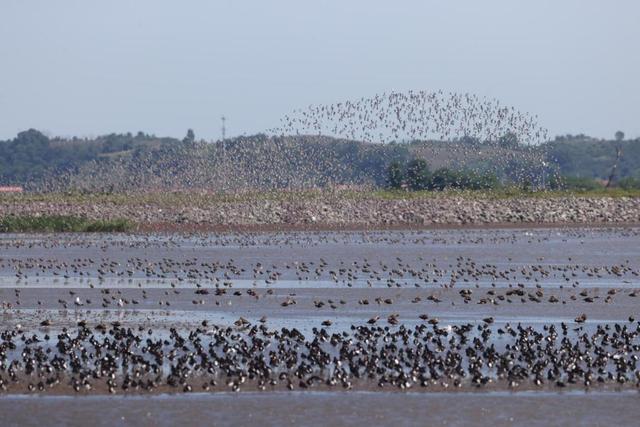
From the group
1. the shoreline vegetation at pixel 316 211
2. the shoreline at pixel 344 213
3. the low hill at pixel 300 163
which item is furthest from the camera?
the low hill at pixel 300 163

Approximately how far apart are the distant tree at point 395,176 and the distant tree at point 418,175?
58cm

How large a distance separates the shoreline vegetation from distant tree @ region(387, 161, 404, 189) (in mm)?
8035

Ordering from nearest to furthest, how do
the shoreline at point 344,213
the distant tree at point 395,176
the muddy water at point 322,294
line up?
the muddy water at point 322,294 < the shoreline at point 344,213 < the distant tree at point 395,176

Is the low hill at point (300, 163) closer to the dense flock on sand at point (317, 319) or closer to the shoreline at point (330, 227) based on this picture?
the shoreline at point (330, 227)

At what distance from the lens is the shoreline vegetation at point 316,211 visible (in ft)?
201

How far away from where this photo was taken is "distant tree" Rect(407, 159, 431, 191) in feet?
264

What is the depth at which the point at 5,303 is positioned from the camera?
2569 centimetres

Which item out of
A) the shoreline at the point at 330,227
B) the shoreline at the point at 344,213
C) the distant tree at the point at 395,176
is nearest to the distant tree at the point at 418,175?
the distant tree at the point at 395,176

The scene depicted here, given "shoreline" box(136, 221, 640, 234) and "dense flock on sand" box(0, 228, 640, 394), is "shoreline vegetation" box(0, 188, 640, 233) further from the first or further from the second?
"dense flock on sand" box(0, 228, 640, 394)

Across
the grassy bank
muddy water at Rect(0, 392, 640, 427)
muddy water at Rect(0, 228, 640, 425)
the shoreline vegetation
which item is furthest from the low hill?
muddy water at Rect(0, 392, 640, 427)

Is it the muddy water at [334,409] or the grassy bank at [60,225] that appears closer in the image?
the muddy water at [334,409]

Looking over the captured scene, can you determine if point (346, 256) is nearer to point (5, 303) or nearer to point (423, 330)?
point (5, 303)

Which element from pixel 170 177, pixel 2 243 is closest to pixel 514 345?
pixel 2 243

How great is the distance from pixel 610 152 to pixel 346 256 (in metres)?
140
